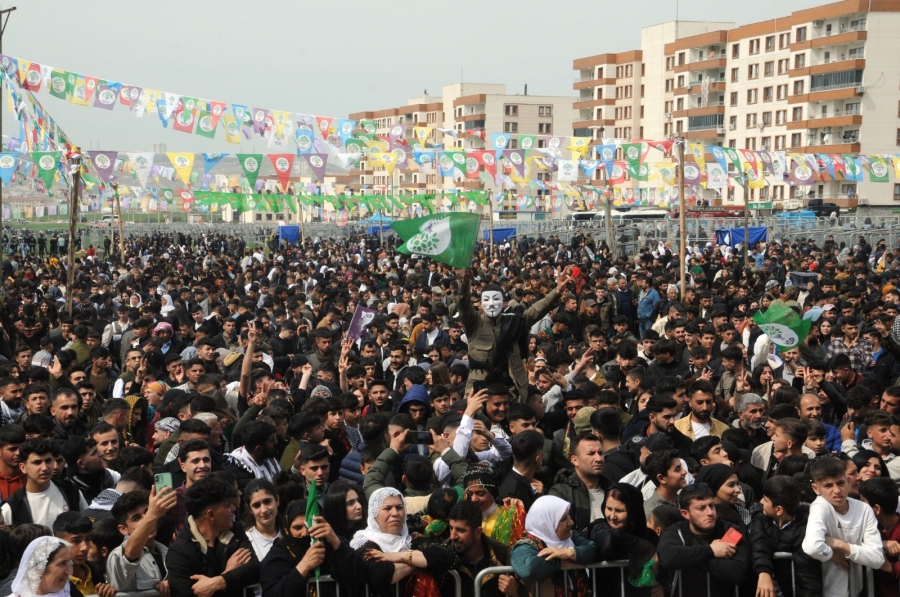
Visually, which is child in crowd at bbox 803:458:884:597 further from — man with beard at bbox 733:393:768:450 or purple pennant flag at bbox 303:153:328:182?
purple pennant flag at bbox 303:153:328:182

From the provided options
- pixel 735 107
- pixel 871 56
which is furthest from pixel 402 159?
pixel 735 107

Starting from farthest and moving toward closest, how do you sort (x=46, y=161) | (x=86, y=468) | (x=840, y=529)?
(x=46, y=161) < (x=86, y=468) < (x=840, y=529)

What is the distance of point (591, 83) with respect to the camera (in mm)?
87250

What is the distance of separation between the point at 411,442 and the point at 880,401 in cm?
412

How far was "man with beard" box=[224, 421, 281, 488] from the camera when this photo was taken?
649cm

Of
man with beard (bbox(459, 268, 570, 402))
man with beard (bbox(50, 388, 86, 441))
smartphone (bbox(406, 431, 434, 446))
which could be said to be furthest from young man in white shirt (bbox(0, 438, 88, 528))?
man with beard (bbox(459, 268, 570, 402))

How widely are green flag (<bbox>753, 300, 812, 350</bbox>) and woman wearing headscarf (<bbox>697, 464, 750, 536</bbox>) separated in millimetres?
4232

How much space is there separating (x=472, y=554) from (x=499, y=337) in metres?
3.51

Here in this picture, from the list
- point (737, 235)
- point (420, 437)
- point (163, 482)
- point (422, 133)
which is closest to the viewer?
point (163, 482)

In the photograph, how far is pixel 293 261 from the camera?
33.5 metres

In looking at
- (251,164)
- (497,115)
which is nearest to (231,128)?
(251,164)

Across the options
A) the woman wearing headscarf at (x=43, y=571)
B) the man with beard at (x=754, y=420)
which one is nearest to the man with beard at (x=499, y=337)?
the man with beard at (x=754, y=420)

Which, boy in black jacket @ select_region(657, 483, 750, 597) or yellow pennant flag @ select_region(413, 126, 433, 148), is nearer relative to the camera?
boy in black jacket @ select_region(657, 483, 750, 597)

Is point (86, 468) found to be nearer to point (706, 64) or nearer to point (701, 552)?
point (701, 552)
